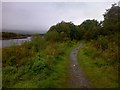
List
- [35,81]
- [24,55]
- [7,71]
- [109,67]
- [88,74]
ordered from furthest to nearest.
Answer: [24,55] < [7,71] < [109,67] < [88,74] < [35,81]

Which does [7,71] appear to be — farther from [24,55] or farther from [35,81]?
[24,55]

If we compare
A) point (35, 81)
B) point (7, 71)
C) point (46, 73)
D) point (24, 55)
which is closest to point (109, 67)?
point (46, 73)

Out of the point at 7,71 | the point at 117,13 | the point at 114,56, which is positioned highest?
the point at 117,13

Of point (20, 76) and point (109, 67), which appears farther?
point (109, 67)

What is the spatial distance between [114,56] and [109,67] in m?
1.46

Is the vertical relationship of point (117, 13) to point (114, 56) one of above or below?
above

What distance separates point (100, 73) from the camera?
16.8 meters

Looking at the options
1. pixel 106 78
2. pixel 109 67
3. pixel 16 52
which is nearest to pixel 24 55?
pixel 16 52

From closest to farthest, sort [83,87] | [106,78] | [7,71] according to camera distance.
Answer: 1. [83,87]
2. [106,78]
3. [7,71]

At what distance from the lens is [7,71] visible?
19656mm

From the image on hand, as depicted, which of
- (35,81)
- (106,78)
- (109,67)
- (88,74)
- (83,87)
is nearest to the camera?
(83,87)

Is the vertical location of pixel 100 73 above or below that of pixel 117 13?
below

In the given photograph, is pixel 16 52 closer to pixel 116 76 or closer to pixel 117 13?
pixel 117 13

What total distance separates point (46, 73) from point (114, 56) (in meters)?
6.41
